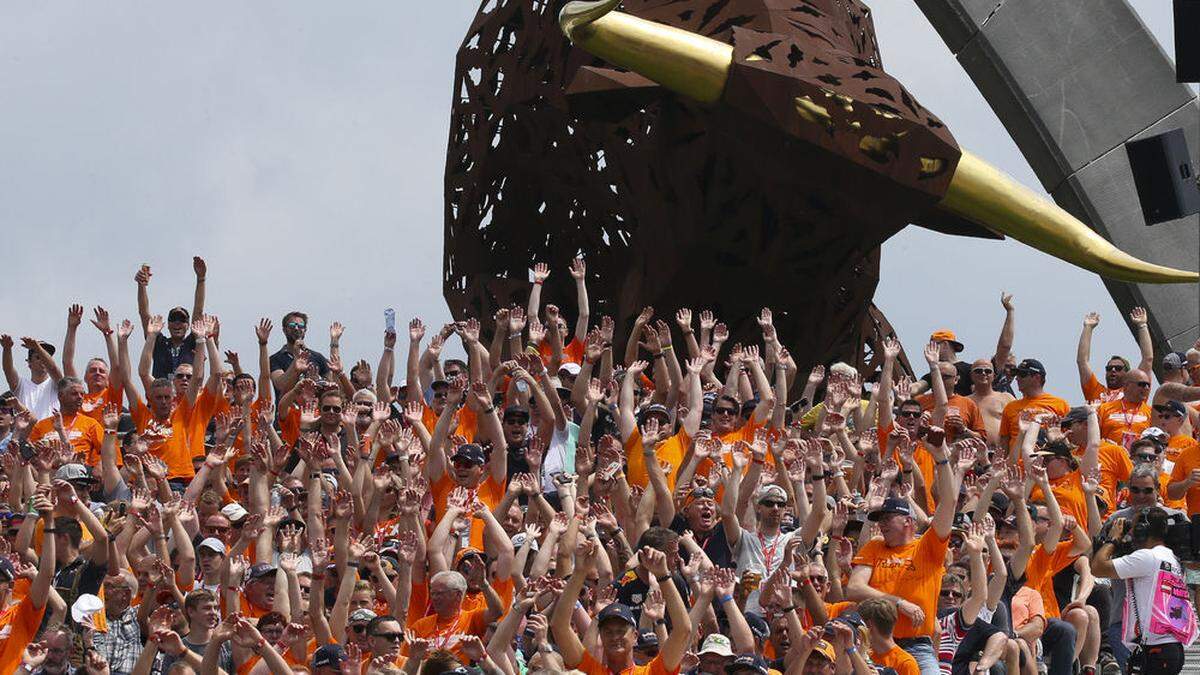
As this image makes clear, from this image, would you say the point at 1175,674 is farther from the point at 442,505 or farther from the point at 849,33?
the point at 849,33

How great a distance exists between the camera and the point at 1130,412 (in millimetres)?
15805

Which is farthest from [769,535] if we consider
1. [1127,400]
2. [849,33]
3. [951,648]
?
[849,33]

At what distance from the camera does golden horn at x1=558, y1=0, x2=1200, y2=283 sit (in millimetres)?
15648

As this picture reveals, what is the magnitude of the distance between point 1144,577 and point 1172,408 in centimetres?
298

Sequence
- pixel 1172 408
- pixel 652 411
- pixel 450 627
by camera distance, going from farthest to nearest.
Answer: pixel 1172 408, pixel 652 411, pixel 450 627

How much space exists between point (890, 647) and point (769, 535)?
4.98 feet

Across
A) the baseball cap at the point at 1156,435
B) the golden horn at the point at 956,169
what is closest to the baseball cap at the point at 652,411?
the golden horn at the point at 956,169

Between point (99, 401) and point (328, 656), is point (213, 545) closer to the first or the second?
point (328, 656)

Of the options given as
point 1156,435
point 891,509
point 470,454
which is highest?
point 470,454

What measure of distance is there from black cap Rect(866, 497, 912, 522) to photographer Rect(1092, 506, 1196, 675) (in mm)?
1456

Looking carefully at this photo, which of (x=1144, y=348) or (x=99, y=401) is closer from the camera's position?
(x=99, y=401)

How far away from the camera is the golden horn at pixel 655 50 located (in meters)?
15.6

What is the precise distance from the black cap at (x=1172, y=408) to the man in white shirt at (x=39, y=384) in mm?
→ 7053

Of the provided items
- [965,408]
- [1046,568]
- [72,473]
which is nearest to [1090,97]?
[965,408]
